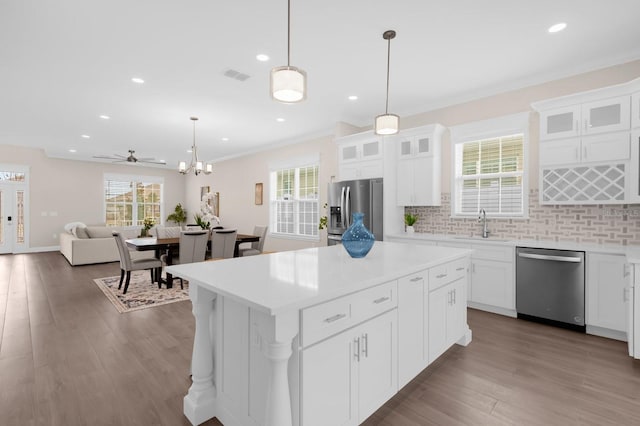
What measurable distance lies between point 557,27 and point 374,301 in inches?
120

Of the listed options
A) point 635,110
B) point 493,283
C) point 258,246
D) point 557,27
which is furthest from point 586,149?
point 258,246

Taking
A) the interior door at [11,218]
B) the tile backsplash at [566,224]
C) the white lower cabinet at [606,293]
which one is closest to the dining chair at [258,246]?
the tile backsplash at [566,224]

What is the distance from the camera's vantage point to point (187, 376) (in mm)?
2312

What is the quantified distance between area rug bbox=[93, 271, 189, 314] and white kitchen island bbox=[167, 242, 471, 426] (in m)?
2.68

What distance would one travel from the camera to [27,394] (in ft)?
6.77

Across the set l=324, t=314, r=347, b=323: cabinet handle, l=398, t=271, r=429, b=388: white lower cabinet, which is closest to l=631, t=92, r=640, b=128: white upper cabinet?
l=398, t=271, r=429, b=388: white lower cabinet

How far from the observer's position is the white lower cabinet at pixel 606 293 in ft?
9.43

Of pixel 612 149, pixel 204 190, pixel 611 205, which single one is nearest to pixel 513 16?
pixel 612 149

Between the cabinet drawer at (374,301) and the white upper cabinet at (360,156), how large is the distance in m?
3.16

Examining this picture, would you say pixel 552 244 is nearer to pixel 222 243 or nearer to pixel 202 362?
pixel 202 362

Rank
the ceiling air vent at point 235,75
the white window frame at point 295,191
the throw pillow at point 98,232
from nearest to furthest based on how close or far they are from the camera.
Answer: the ceiling air vent at point 235,75, the white window frame at point 295,191, the throw pillow at point 98,232

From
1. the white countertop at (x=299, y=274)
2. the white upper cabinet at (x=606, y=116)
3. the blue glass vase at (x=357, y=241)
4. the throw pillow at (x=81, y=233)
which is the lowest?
the throw pillow at (x=81, y=233)

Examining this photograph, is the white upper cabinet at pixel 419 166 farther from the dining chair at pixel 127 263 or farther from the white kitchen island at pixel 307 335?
the dining chair at pixel 127 263

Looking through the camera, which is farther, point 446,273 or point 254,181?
point 254,181
